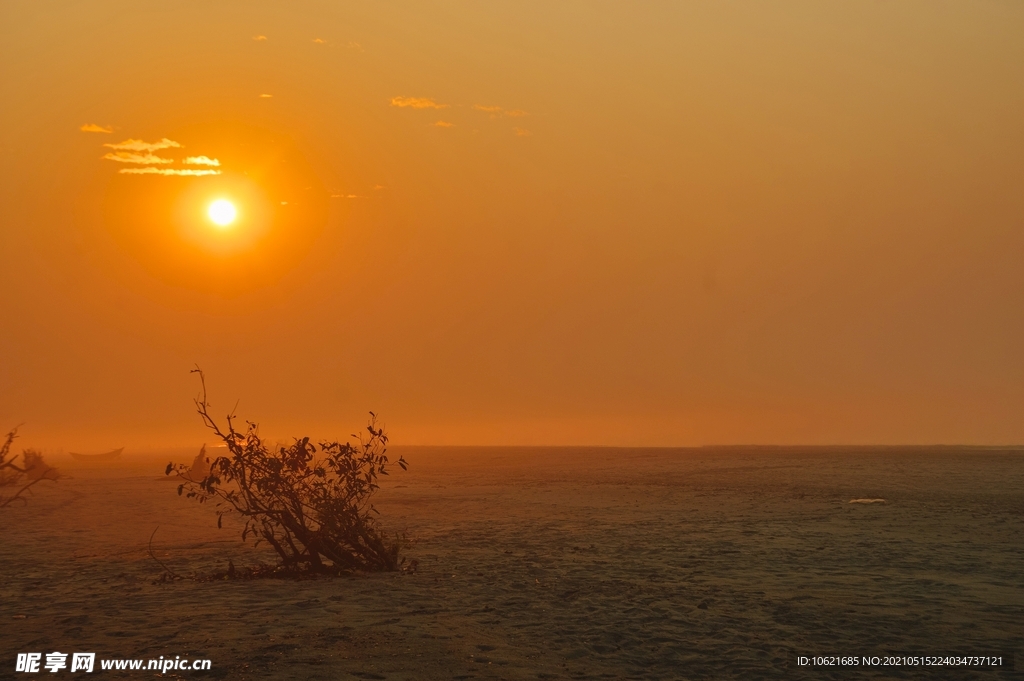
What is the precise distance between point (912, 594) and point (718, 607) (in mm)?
3302

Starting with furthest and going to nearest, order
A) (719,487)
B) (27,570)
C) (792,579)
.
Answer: (719,487)
(27,570)
(792,579)

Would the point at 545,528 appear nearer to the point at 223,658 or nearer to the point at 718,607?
the point at 718,607

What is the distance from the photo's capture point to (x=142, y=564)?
1891 centimetres

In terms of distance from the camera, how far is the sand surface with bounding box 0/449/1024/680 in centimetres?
1157

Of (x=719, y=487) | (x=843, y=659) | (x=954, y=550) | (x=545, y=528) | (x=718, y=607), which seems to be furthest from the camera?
(x=719, y=487)

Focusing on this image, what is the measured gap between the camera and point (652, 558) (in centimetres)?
1902

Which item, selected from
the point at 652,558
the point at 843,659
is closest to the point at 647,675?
the point at 843,659

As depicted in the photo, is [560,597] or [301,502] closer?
[560,597]

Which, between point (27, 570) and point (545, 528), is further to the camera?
point (545, 528)

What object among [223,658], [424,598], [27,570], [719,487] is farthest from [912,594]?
[719,487]

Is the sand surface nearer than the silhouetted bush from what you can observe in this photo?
Yes

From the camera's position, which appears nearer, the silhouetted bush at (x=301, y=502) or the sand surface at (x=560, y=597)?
the sand surface at (x=560, y=597)

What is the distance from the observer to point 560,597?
15.1m

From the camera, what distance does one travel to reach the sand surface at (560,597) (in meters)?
11.6
